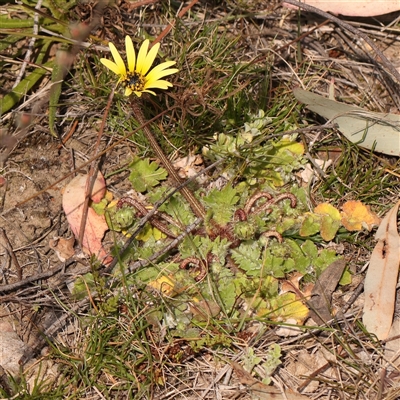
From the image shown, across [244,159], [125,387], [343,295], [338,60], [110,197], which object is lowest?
[125,387]

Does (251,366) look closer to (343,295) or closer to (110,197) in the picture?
(343,295)

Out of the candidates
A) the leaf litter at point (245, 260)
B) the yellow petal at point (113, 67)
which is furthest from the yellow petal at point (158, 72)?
the leaf litter at point (245, 260)

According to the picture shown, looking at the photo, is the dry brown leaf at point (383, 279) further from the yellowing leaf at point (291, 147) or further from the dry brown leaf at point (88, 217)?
the dry brown leaf at point (88, 217)

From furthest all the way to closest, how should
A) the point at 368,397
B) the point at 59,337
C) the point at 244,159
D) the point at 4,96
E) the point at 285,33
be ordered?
the point at 285,33
the point at 4,96
the point at 244,159
the point at 59,337
the point at 368,397

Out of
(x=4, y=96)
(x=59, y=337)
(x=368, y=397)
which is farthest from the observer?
(x=4, y=96)

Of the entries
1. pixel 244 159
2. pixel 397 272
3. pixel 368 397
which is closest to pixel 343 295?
pixel 397 272

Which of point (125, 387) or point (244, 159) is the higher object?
point (244, 159)
